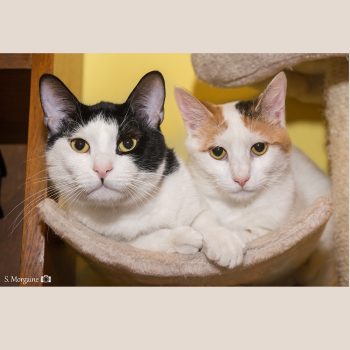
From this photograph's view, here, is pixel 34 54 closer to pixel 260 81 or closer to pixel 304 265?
pixel 260 81

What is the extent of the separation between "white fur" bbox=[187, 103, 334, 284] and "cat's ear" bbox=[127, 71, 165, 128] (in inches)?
8.0

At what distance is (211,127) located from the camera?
1.38 m

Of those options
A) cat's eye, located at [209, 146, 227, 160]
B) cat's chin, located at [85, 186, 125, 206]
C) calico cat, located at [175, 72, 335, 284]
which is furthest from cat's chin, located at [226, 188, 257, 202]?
cat's chin, located at [85, 186, 125, 206]

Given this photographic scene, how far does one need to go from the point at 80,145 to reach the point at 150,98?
24 centimetres

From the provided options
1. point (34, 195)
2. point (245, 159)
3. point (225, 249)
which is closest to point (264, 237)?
point (225, 249)

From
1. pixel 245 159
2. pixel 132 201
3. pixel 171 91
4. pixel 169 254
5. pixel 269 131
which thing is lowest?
pixel 169 254

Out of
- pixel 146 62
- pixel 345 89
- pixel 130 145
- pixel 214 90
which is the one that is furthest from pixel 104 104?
pixel 345 89

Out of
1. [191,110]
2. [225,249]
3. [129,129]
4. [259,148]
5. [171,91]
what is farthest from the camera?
[171,91]

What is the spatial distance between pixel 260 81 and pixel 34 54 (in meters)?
0.75

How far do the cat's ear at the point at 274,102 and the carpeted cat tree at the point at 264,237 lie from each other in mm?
114

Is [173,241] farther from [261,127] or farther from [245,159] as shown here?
[261,127]

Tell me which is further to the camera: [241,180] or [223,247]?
[241,180]

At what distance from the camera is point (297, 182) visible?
1.60 metres

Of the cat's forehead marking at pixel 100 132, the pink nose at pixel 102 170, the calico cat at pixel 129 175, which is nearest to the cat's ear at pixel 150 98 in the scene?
the calico cat at pixel 129 175
